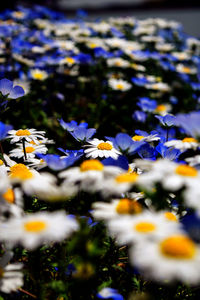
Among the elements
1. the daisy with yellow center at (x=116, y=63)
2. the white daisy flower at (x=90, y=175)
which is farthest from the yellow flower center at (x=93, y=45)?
the white daisy flower at (x=90, y=175)

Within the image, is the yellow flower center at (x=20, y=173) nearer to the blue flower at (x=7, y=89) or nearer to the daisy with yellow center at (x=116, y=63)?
the blue flower at (x=7, y=89)

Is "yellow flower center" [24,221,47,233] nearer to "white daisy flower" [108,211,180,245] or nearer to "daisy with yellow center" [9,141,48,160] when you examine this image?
"white daisy flower" [108,211,180,245]

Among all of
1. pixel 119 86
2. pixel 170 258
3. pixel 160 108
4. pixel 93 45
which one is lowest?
pixel 160 108

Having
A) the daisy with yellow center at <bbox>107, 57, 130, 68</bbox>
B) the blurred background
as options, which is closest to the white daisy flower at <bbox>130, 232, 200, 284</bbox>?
the daisy with yellow center at <bbox>107, 57, 130, 68</bbox>

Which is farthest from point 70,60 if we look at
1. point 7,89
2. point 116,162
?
point 116,162

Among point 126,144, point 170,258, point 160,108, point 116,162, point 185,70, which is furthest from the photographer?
point 185,70

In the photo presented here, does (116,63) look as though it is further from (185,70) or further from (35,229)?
(35,229)
